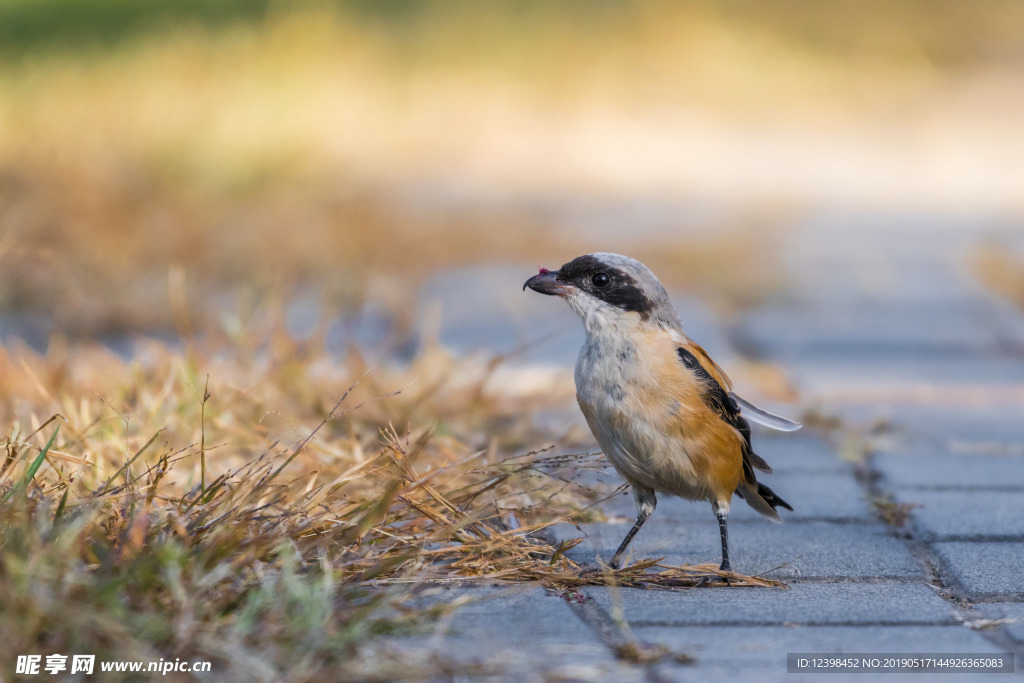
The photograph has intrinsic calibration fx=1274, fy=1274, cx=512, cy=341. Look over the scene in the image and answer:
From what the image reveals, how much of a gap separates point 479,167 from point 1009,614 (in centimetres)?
916

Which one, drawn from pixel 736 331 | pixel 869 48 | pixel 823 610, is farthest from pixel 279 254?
pixel 869 48

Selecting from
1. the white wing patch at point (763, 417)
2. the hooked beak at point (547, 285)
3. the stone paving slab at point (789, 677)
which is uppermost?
the hooked beak at point (547, 285)

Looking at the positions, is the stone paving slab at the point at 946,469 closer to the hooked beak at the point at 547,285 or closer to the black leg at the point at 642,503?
the black leg at the point at 642,503

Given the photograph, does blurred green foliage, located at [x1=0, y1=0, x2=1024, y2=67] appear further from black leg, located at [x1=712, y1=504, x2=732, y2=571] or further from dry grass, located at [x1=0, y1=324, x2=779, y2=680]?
black leg, located at [x1=712, y1=504, x2=732, y2=571]

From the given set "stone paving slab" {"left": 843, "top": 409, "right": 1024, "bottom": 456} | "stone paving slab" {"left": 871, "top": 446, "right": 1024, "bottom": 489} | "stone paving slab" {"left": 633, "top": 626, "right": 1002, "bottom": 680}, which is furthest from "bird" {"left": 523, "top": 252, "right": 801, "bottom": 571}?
"stone paving slab" {"left": 843, "top": 409, "right": 1024, "bottom": 456}

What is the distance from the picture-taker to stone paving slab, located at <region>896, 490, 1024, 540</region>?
3.39 meters

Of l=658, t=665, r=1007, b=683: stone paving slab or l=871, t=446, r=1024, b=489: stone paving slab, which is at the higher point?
l=658, t=665, r=1007, b=683: stone paving slab

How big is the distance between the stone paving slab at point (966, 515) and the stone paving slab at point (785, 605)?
51 cm

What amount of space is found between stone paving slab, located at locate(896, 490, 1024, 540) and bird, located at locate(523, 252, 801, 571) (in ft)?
1.32

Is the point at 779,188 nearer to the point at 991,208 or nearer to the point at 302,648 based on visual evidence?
the point at 991,208

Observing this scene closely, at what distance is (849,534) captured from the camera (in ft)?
11.2

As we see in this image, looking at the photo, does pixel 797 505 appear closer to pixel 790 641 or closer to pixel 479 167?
pixel 790 641

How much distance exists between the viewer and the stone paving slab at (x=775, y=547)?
3115mm

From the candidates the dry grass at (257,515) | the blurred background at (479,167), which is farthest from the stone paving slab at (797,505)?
the blurred background at (479,167)
